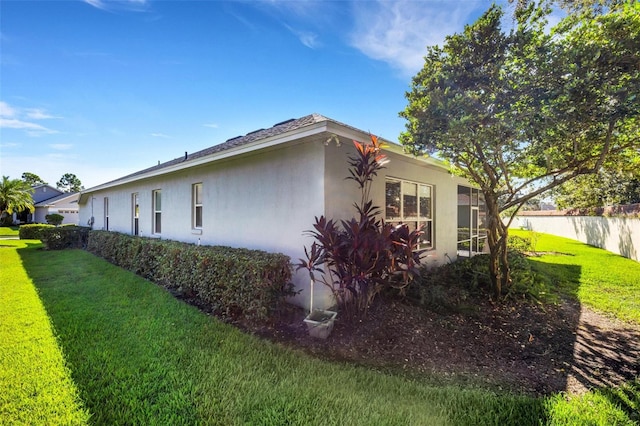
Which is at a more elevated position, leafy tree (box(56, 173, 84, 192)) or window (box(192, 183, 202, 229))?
leafy tree (box(56, 173, 84, 192))

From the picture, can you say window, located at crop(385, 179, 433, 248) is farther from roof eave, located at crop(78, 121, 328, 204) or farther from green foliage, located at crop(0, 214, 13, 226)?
green foliage, located at crop(0, 214, 13, 226)

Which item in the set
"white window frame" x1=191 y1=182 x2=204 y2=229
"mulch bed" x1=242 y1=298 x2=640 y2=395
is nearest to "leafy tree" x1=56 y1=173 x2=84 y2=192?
"white window frame" x1=191 y1=182 x2=204 y2=229

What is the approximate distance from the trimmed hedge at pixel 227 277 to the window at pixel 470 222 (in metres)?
7.90

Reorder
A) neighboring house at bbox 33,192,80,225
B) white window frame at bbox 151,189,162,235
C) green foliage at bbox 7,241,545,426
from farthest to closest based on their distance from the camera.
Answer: neighboring house at bbox 33,192,80,225
white window frame at bbox 151,189,162,235
green foliage at bbox 7,241,545,426

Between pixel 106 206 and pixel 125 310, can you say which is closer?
pixel 125 310

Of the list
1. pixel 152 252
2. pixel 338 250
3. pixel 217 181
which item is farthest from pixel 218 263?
pixel 152 252

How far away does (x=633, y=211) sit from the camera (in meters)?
12.9

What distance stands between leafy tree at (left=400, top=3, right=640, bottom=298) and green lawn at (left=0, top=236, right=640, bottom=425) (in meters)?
3.74

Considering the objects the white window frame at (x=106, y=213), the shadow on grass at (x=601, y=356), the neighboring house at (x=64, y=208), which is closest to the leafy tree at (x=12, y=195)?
the neighboring house at (x=64, y=208)

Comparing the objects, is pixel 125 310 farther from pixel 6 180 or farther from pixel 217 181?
pixel 6 180

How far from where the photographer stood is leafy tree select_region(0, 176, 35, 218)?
29.4 metres

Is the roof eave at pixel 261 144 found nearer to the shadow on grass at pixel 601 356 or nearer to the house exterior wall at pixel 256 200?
the house exterior wall at pixel 256 200

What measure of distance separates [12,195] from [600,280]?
149 feet

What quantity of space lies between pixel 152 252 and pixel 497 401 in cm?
818
